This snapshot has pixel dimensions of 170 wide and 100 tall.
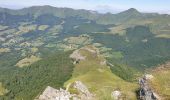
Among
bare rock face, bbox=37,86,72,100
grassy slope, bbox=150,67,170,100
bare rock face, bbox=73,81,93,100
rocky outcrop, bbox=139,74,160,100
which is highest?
grassy slope, bbox=150,67,170,100

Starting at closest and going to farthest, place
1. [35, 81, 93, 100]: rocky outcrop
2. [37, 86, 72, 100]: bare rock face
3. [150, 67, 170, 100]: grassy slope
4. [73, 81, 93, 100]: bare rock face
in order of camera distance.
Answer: [150, 67, 170, 100]: grassy slope, [37, 86, 72, 100]: bare rock face, [35, 81, 93, 100]: rocky outcrop, [73, 81, 93, 100]: bare rock face

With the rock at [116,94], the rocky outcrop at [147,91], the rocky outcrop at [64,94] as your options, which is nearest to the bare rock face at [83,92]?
the rocky outcrop at [64,94]

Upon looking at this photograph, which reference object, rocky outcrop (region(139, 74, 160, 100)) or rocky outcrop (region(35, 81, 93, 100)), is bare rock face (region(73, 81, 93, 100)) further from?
rocky outcrop (region(139, 74, 160, 100))

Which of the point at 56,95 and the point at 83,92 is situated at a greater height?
the point at 56,95

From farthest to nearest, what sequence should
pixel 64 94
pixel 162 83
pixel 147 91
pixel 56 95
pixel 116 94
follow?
1. pixel 116 94
2. pixel 56 95
3. pixel 64 94
4. pixel 147 91
5. pixel 162 83

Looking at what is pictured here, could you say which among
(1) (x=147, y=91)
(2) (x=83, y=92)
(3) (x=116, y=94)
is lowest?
(2) (x=83, y=92)

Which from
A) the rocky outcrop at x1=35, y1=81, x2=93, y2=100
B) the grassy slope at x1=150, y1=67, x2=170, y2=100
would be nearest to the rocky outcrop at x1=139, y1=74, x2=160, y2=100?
the grassy slope at x1=150, y1=67, x2=170, y2=100

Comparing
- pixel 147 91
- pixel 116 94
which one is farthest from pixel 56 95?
pixel 147 91

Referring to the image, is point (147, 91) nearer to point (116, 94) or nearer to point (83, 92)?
point (116, 94)

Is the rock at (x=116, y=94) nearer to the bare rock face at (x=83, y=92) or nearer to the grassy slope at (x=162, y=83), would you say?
the bare rock face at (x=83, y=92)

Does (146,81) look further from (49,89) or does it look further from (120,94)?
(49,89)

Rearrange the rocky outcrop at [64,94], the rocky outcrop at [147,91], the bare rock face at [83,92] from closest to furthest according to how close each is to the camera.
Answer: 1. the rocky outcrop at [147,91]
2. the rocky outcrop at [64,94]
3. the bare rock face at [83,92]
